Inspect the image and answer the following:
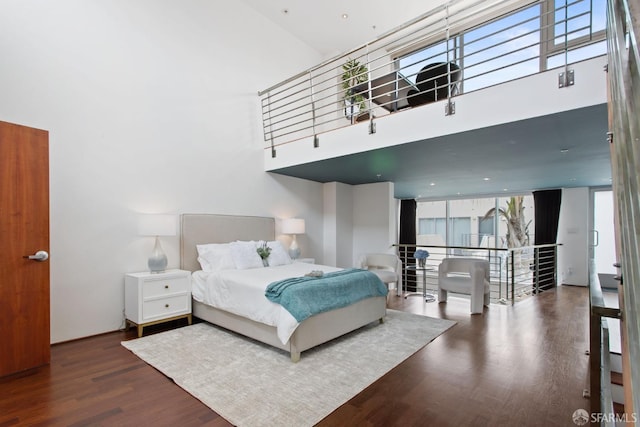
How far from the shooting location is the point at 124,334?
3715mm

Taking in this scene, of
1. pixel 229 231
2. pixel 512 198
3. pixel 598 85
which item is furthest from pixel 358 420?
pixel 512 198

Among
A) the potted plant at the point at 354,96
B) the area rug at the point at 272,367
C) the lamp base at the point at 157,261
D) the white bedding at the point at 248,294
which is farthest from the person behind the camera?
the potted plant at the point at 354,96

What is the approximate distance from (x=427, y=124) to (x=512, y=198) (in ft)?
22.3

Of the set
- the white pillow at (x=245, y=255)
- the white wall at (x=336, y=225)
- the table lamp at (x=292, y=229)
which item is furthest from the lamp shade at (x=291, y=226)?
the white wall at (x=336, y=225)

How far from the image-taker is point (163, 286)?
12.3 ft

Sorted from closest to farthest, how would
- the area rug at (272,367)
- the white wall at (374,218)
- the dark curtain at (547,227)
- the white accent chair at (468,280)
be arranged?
the area rug at (272,367)
the white accent chair at (468,280)
the white wall at (374,218)
the dark curtain at (547,227)

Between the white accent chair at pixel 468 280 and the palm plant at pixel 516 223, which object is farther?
the palm plant at pixel 516 223

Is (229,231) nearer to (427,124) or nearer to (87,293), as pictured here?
(87,293)

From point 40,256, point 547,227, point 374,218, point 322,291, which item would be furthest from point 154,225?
point 547,227

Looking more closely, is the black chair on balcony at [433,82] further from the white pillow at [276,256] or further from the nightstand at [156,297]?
the nightstand at [156,297]

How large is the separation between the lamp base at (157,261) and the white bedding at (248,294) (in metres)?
0.43

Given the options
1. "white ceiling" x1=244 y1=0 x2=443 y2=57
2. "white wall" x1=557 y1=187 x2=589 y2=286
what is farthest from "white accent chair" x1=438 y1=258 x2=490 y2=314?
"white ceiling" x1=244 y1=0 x2=443 y2=57

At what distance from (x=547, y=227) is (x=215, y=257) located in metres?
7.36

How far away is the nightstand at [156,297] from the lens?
11.7 ft
